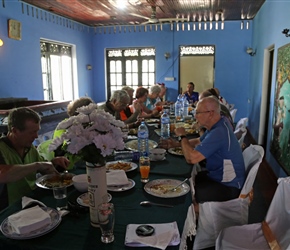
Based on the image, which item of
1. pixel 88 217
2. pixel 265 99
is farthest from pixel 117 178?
pixel 265 99

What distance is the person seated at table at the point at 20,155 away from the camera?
67.1 inches

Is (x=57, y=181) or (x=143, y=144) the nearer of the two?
(x=57, y=181)

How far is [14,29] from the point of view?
4.99 meters

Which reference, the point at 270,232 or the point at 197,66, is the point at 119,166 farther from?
the point at 197,66

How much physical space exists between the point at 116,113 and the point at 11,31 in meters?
2.84

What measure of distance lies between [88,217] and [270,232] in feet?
3.31

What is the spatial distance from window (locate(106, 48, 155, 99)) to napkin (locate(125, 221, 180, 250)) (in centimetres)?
708

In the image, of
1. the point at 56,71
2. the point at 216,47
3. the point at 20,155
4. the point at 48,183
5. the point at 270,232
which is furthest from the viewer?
the point at 216,47

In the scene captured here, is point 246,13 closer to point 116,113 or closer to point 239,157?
point 116,113

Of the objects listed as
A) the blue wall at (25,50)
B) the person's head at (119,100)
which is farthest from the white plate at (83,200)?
the blue wall at (25,50)

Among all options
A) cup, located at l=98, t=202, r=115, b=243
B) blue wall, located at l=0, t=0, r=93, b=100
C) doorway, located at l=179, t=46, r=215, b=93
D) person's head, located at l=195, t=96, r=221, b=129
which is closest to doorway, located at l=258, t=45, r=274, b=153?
doorway, located at l=179, t=46, r=215, b=93

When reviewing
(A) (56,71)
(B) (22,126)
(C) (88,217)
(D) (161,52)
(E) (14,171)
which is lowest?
(C) (88,217)

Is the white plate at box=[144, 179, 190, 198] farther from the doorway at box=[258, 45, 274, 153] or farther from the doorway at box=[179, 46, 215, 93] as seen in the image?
the doorway at box=[179, 46, 215, 93]

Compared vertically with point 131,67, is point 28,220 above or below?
below
